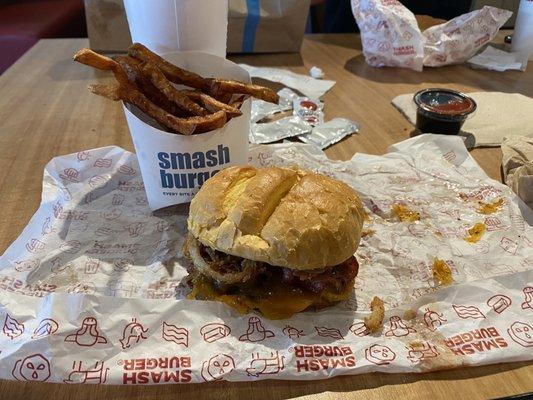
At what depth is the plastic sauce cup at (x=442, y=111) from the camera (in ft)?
6.50

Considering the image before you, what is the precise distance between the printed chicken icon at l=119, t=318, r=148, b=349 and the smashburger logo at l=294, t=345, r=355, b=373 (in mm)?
371

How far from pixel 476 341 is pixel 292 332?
452mm

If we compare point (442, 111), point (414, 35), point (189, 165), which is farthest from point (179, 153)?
point (414, 35)

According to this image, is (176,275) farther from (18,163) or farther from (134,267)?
(18,163)

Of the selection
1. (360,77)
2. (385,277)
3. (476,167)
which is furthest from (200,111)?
(360,77)

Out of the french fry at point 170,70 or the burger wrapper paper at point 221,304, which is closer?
the burger wrapper paper at point 221,304

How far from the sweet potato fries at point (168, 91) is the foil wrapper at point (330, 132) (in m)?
0.55

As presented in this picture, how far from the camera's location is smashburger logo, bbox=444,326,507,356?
3.67ft

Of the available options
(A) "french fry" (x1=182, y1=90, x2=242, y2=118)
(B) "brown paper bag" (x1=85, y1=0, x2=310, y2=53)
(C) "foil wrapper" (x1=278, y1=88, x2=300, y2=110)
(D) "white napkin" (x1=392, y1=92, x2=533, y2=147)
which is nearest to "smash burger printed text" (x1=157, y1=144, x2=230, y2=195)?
(A) "french fry" (x1=182, y1=90, x2=242, y2=118)

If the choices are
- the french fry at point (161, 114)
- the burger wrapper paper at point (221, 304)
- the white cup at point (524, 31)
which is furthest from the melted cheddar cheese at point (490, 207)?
the white cup at point (524, 31)

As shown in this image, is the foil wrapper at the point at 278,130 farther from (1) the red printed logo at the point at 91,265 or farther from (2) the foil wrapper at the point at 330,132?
(1) the red printed logo at the point at 91,265

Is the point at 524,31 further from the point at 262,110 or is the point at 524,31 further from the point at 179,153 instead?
the point at 179,153

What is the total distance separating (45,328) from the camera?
3.48 feet

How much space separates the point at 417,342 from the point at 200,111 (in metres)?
0.88
